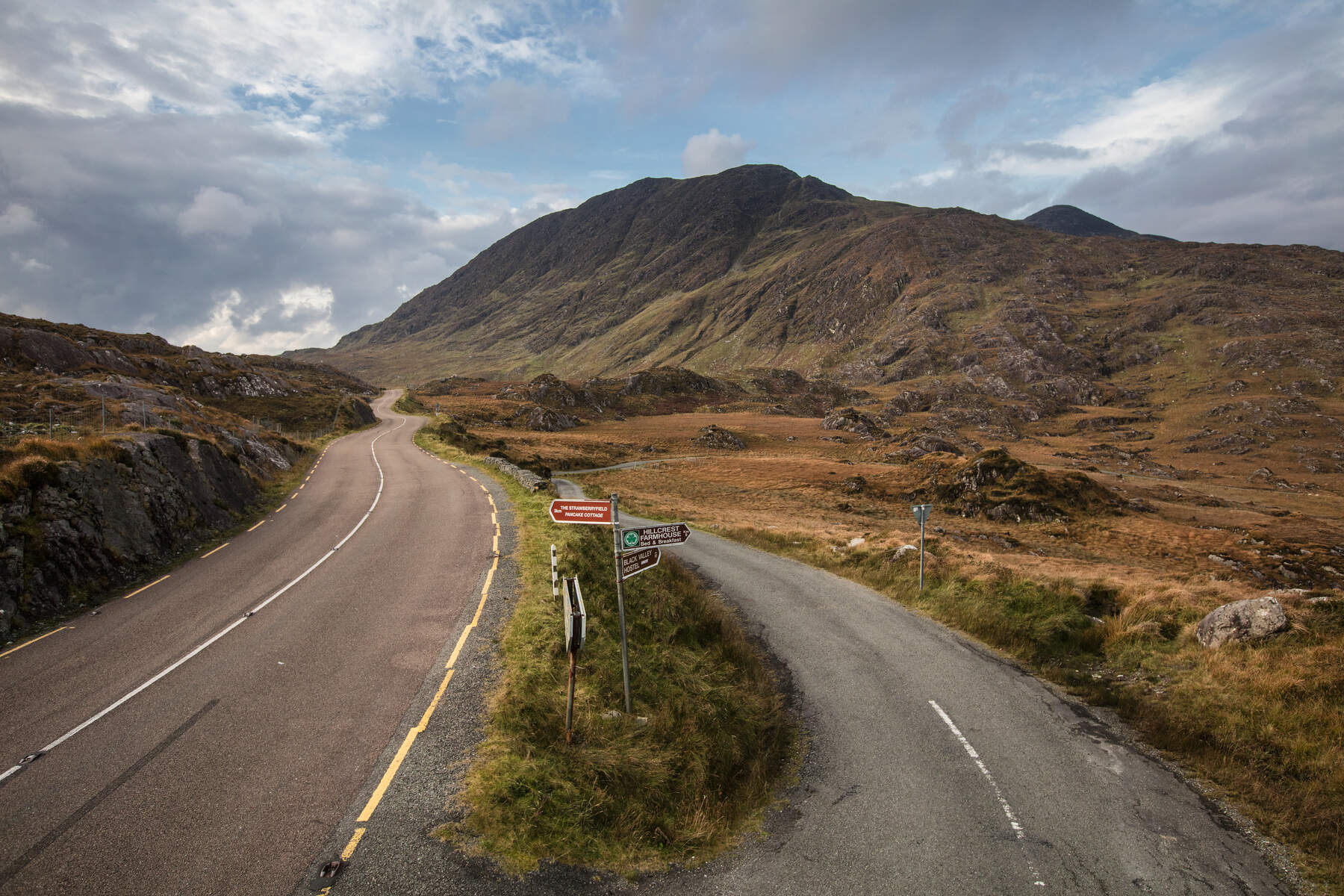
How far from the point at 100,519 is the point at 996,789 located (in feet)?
66.9

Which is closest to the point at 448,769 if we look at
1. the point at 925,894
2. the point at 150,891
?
the point at 150,891

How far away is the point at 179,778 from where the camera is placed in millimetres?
6871

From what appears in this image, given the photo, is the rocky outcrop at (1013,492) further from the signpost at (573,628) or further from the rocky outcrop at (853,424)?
the rocky outcrop at (853,424)

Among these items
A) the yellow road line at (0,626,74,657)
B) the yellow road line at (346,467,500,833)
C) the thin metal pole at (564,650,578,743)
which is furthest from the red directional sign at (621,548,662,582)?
the yellow road line at (0,626,74,657)

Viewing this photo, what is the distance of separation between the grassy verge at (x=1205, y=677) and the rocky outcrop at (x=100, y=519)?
21011 mm

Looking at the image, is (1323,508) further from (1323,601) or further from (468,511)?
(468,511)

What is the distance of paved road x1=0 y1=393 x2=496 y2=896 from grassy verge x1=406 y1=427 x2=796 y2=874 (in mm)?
1687

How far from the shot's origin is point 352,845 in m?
5.95

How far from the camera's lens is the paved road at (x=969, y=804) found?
6543 millimetres

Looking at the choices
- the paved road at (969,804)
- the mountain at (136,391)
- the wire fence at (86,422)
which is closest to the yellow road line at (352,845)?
the paved road at (969,804)

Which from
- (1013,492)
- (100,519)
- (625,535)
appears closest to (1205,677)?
(625,535)

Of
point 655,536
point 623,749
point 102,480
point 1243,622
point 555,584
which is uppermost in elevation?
point 102,480

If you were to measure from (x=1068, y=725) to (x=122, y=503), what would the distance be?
2296 cm

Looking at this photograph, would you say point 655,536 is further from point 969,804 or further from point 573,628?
point 969,804
